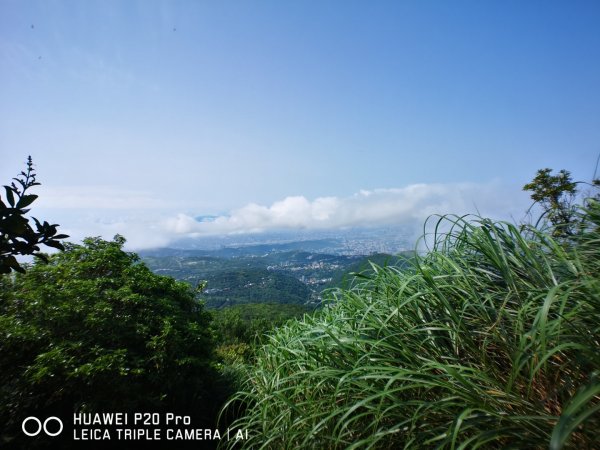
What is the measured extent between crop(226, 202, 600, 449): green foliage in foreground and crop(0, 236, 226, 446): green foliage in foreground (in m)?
1.20

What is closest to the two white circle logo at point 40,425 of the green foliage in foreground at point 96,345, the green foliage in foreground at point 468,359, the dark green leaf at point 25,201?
the green foliage in foreground at point 96,345

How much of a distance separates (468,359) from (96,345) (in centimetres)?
310

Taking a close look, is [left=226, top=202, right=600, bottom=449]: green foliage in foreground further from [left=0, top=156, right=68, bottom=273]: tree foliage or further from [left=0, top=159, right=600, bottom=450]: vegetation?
[left=0, top=156, right=68, bottom=273]: tree foliage

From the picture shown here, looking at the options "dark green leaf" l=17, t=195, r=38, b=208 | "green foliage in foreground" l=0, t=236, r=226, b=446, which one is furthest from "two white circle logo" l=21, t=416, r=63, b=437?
"dark green leaf" l=17, t=195, r=38, b=208

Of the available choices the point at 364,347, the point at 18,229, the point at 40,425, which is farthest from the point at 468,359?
the point at 40,425

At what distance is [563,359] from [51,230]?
9.13 feet

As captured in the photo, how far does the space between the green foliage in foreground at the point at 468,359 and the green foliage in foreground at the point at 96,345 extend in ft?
3.94

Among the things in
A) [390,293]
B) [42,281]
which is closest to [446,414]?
[390,293]

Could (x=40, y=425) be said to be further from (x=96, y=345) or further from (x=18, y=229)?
(x=18, y=229)

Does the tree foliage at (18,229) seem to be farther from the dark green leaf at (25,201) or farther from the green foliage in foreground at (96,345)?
the green foliage in foreground at (96,345)

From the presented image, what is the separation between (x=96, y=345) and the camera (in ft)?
9.95

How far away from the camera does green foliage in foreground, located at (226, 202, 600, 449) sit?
1344mm

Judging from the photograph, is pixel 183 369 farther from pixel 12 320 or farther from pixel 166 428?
pixel 12 320

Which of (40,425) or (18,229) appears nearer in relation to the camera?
(18,229)
